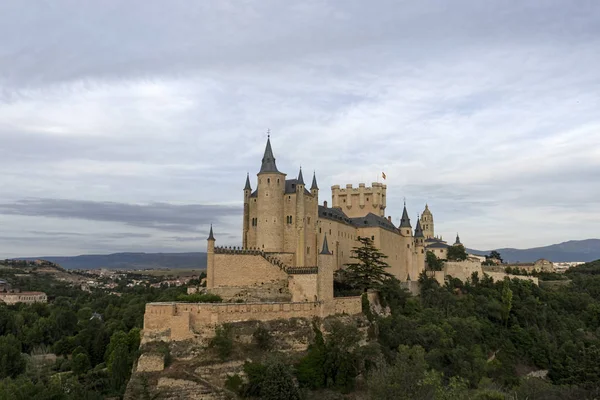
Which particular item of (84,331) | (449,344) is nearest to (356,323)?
(449,344)

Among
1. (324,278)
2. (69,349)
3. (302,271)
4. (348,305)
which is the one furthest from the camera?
(69,349)

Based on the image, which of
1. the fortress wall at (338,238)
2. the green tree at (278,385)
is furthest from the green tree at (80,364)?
the green tree at (278,385)

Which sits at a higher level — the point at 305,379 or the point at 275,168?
the point at 275,168

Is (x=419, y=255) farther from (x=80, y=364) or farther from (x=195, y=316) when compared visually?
(x=80, y=364)

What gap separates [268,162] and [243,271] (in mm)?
10754

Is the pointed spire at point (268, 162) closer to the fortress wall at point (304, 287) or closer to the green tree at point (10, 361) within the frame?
the fortress wall at point (304, 287)

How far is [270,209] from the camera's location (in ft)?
161

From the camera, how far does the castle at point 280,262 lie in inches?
1471

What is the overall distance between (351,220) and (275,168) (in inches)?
656

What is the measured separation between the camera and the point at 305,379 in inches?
1462

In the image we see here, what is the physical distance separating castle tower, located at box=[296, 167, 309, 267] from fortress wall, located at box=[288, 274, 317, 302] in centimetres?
605

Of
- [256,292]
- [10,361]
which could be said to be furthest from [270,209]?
[10,361]

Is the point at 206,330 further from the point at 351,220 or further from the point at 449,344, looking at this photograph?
the point at 351,220

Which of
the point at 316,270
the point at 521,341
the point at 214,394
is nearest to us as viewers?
the point at 214,394
